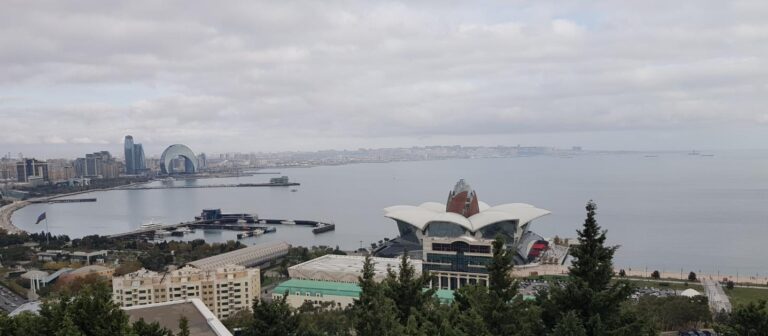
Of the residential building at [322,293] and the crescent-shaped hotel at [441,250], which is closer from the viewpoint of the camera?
the residential building at [322,293]

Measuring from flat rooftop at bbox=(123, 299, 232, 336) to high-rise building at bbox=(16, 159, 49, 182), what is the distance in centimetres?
5216

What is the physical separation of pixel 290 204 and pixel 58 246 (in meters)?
17.7

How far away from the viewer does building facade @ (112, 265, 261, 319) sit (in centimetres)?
1000

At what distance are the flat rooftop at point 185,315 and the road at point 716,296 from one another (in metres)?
8.95

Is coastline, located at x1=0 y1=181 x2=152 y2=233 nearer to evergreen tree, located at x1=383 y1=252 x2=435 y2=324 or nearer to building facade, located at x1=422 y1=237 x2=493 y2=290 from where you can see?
building facade, located at x1=422 y1=237 x2=493 y2=290

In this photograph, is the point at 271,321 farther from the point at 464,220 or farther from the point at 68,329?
the point at 464,220

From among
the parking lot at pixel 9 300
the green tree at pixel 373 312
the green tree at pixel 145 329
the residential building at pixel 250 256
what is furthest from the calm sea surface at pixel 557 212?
the green tree at pixel 145 329

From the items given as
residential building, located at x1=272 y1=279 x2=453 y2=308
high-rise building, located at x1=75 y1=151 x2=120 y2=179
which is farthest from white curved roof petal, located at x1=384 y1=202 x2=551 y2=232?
high-rise building, located at x1=75 y1=151 x2=120 y2=179

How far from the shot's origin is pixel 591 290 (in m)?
2.87

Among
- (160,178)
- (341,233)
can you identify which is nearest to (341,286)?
(341,233)

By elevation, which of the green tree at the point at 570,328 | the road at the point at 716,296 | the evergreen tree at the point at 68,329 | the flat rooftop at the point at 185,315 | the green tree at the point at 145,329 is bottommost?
the road at the point at 716,296

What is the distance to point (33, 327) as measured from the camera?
2.52 metres

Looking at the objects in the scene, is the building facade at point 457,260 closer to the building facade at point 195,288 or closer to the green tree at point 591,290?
the building facade at point 195,288

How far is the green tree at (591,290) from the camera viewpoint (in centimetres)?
286
